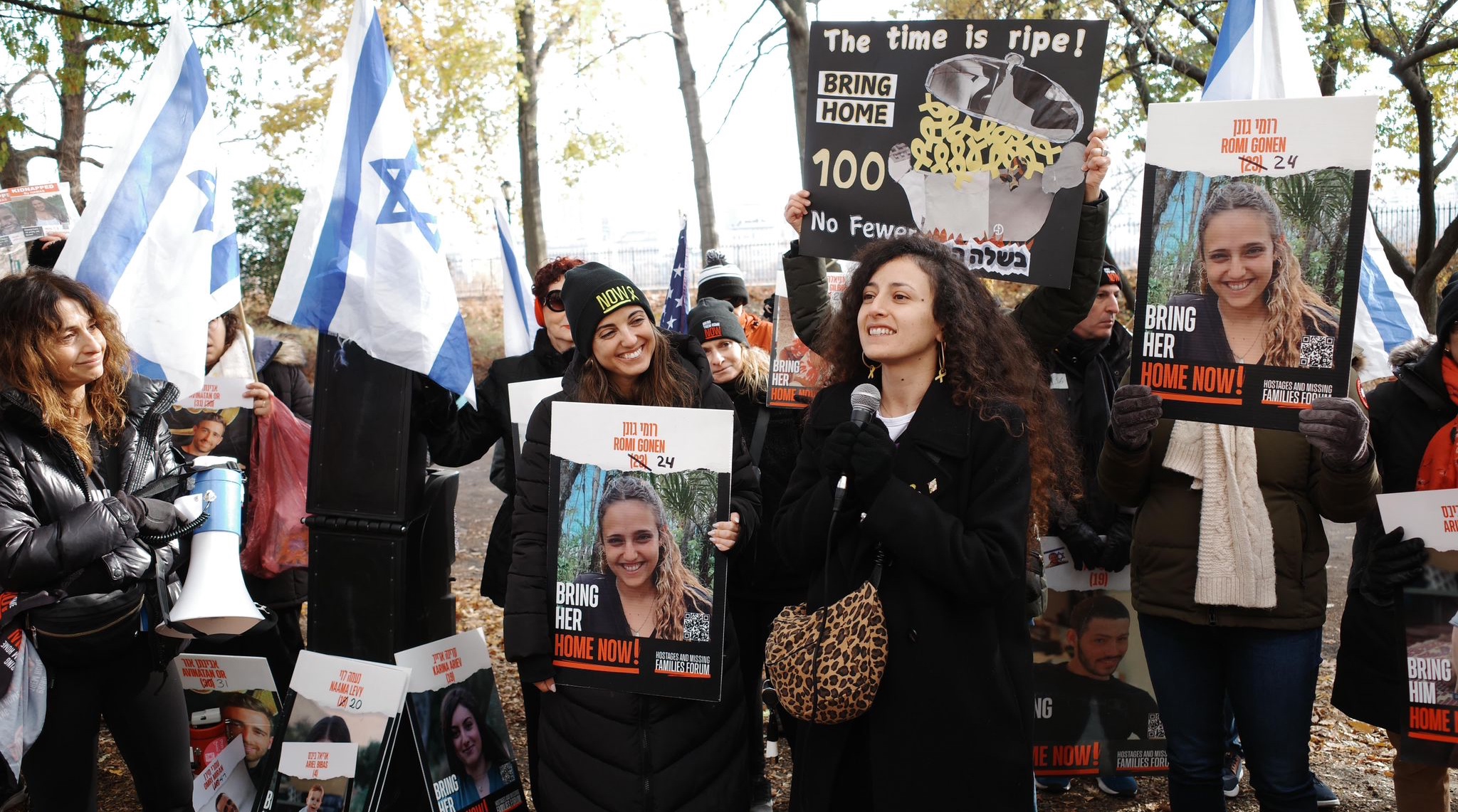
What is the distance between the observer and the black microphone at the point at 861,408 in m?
2.56

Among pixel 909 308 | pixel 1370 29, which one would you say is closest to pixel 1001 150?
pixel 909 308

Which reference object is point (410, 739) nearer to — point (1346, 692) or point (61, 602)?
point (61, 602)

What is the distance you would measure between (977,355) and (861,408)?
0.36m

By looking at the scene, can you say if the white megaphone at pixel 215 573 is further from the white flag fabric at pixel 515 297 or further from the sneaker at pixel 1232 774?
the sneaker at pixel 1232 774

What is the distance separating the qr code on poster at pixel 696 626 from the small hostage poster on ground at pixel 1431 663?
1.90 meters

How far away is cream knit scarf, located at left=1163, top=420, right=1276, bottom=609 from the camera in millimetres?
3088

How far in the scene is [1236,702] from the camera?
10.5 feet

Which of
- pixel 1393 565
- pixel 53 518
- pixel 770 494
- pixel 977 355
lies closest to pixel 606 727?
pixel 770 494

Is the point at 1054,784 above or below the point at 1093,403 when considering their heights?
below

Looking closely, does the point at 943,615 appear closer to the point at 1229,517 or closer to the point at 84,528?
the point at 1229,517

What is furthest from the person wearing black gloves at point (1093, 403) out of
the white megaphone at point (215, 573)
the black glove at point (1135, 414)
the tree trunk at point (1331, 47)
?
the tree trunk at point (1331, 47)

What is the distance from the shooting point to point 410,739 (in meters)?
3.92

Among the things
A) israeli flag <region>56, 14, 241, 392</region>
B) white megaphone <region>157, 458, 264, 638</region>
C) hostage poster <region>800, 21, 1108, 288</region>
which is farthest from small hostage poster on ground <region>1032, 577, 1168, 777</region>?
israeli flag <region>56, 14, 241, 392</region>

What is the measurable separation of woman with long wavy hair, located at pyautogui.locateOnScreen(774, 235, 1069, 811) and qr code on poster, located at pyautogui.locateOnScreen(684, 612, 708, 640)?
377mm
